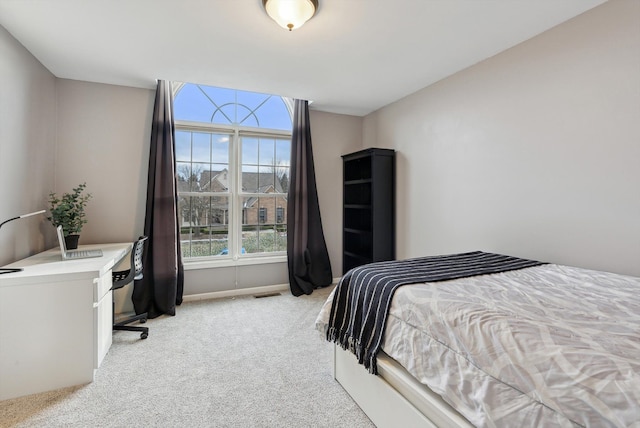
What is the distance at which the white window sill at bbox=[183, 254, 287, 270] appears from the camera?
366cm

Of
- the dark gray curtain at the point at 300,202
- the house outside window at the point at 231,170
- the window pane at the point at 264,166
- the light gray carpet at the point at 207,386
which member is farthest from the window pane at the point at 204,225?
the light gray carpet at the point at 207,386

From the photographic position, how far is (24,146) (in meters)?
2.50

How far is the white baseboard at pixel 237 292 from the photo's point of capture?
3.66m

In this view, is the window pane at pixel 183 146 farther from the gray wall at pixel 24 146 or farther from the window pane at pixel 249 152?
the gray wall at pixel 24 146

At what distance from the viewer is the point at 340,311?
74.4 inches

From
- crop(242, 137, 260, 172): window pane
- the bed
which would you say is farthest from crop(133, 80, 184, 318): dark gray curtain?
the bed

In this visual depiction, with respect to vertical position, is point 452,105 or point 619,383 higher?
point 452,105

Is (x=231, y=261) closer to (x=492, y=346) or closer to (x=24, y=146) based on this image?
(x=24, y=146)

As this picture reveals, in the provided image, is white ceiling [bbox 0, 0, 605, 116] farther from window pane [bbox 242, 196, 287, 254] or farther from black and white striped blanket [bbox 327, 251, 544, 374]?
black and white striped blanket [bbox 327, 251, 544, 374]

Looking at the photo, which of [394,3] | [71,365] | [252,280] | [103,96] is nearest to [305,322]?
[252,280]

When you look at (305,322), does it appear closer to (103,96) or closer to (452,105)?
(452,105)

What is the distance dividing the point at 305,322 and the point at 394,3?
273cm

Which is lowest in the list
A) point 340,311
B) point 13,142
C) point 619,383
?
point 340,311

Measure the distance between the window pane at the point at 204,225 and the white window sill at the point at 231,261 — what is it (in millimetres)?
107
